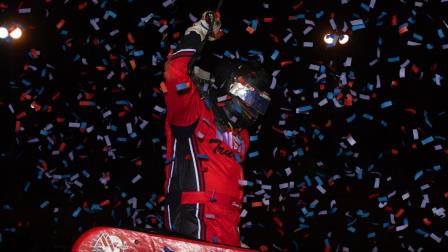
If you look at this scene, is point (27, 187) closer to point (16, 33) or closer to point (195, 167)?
point (16, 33)

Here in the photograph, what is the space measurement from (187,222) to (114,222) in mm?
3591

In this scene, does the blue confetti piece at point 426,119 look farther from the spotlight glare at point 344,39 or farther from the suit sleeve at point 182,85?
the suit sleeve at point 182,85

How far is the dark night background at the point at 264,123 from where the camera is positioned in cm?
645

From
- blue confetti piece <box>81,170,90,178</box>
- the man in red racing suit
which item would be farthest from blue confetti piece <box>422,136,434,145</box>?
blue confetti piece <box>81,170,90,178</box>

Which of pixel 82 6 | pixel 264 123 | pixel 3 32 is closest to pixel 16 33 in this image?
pixel 3 32

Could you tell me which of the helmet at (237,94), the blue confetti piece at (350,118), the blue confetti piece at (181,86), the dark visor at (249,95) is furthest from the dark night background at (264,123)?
the blue confetti piece at (181,86)

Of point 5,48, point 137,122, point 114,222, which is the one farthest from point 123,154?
point 5,48

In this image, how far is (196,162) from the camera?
3.79m

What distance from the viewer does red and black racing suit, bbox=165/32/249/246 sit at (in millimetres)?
3615

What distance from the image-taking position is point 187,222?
362 cm

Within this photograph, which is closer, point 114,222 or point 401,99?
point 114,222

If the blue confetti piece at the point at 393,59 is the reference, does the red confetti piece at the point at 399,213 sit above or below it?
below

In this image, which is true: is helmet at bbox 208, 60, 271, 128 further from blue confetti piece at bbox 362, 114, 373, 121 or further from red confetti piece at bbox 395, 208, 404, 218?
red confetti piece at bbox 395, 208, 404, 218

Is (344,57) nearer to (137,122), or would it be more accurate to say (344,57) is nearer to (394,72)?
(394,72)
